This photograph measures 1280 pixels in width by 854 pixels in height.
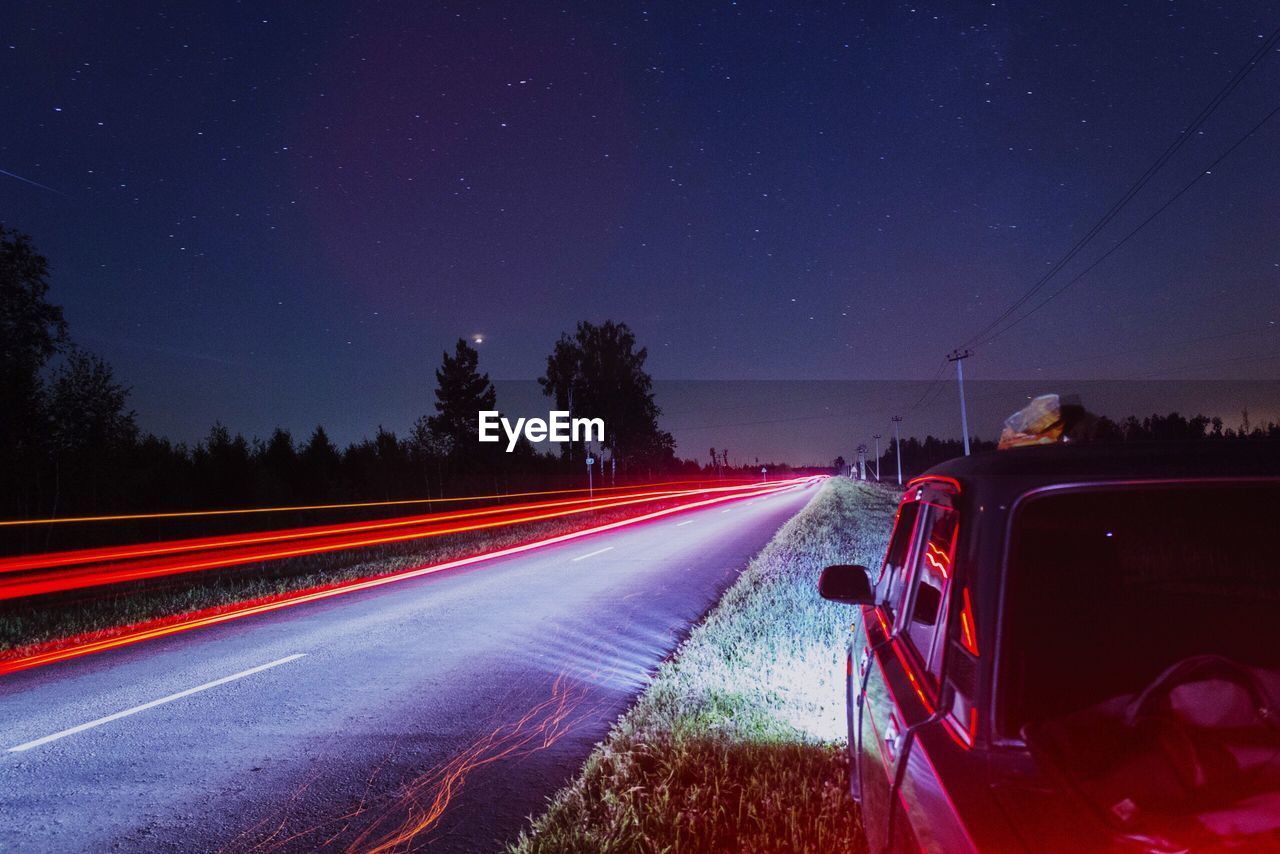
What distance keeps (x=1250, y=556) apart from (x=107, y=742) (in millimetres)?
7103

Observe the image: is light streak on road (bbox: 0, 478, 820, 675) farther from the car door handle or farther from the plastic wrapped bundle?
the plastic wrapped bundle

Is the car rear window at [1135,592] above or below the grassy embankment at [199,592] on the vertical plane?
above

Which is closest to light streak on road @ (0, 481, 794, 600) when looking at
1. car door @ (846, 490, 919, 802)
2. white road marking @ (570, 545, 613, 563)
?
white road marking @ (570, 545, 613, 563)

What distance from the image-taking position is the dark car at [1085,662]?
4.73ft

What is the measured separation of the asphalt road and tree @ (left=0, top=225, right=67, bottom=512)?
17.1 m

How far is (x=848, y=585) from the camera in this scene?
299 cm

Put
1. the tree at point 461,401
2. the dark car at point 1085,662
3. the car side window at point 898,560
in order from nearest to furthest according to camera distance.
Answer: the dark car at point 1085,662
the car side window at point 898,560
the tree at point 461,401

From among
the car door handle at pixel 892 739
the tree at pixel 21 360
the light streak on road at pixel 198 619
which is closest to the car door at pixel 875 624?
the car door handle at pixel 892 739

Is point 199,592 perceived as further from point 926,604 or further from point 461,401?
point 461,401

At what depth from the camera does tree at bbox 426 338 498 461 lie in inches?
2753

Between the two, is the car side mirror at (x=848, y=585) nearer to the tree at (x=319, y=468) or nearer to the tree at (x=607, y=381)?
the tree at (x=319, y=468)

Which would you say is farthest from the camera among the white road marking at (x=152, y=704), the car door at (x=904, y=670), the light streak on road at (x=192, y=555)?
the light streak on road at (x=192, y=555)

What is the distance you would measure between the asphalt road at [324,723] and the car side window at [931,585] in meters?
2.66

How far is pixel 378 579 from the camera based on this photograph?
14.6 meters
